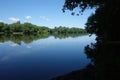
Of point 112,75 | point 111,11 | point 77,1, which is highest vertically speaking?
point 77,1

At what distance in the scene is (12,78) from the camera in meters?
18.0

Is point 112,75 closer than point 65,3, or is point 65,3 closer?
point 112,75

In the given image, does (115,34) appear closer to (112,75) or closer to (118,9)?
(118,9)

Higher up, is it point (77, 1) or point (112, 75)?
point (77, 1)

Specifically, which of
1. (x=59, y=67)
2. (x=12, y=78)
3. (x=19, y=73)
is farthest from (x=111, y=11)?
(x=59, y=67)

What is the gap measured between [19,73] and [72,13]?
910 centimetres

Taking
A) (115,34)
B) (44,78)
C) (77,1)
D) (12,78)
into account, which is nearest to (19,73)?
(12,78)

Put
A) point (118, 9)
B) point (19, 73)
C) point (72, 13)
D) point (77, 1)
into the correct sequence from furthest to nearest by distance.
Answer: point (19, 73), point (72, 13), point (77, 1), point (118, 9)

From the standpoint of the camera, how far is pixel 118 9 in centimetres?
978

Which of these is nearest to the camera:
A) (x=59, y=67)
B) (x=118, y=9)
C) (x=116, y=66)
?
(x=116, y=66)

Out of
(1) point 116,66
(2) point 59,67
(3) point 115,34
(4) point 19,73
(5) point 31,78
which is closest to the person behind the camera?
(1) point 116,66

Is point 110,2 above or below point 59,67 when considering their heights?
above

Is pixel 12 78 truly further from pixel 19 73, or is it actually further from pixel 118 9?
pixel 118 9

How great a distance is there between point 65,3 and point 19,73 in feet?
31.5
